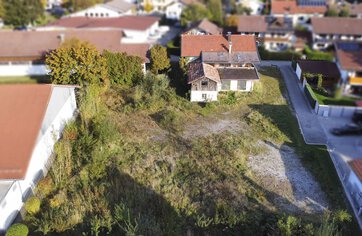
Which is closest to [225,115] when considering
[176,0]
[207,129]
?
[207,129]

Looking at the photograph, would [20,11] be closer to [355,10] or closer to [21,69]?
[21,69]

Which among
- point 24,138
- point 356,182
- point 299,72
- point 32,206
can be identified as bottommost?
point 32,206

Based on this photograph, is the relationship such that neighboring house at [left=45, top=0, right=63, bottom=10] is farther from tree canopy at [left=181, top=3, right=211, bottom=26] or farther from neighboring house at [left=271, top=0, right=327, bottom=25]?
neighboring house at [left=271, top=0, right=327, bottom=25]

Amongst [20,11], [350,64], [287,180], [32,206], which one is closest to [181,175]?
[287,180]

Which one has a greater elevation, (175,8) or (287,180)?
(175,8)

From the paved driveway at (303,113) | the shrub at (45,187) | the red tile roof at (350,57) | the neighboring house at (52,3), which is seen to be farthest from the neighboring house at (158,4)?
the red tile roof at (350,57)

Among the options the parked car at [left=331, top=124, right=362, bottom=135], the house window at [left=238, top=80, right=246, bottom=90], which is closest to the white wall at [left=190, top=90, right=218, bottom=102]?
the house window at [left=238, top=80, right=246, bottom=90]
